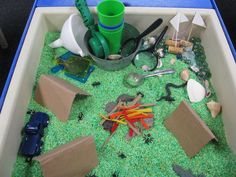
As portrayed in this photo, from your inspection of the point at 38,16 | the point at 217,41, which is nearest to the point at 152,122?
the point at 217,41

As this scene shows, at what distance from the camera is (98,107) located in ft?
2.41

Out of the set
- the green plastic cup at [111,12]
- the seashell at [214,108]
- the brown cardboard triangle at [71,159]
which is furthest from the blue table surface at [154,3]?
the brown cardboard triangle at [71,159]

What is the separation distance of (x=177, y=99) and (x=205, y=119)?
0.10 meters

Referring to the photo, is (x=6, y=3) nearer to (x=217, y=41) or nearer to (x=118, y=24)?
(x=118, y=24)

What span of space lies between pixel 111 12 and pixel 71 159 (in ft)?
1.39

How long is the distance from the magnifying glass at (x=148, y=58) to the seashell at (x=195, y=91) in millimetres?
126

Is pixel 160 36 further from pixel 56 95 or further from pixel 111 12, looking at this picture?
pixel 56 95

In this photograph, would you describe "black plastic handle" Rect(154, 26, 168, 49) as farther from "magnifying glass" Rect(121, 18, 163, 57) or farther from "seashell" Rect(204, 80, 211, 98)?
"seashell" Rect(204, 80, 211, 98)

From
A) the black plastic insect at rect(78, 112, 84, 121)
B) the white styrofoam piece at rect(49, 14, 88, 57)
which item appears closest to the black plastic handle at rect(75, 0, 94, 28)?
the white styrofoam piece at rect(49, 14, 88, 57)

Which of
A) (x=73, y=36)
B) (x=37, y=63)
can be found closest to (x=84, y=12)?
(x=73, y=36)

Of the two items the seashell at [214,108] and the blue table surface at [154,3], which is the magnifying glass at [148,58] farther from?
the seashell at [214,108]

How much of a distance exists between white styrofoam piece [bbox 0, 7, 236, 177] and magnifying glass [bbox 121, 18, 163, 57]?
57 millimetres

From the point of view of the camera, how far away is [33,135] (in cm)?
66

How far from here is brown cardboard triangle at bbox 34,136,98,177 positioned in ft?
1.88
